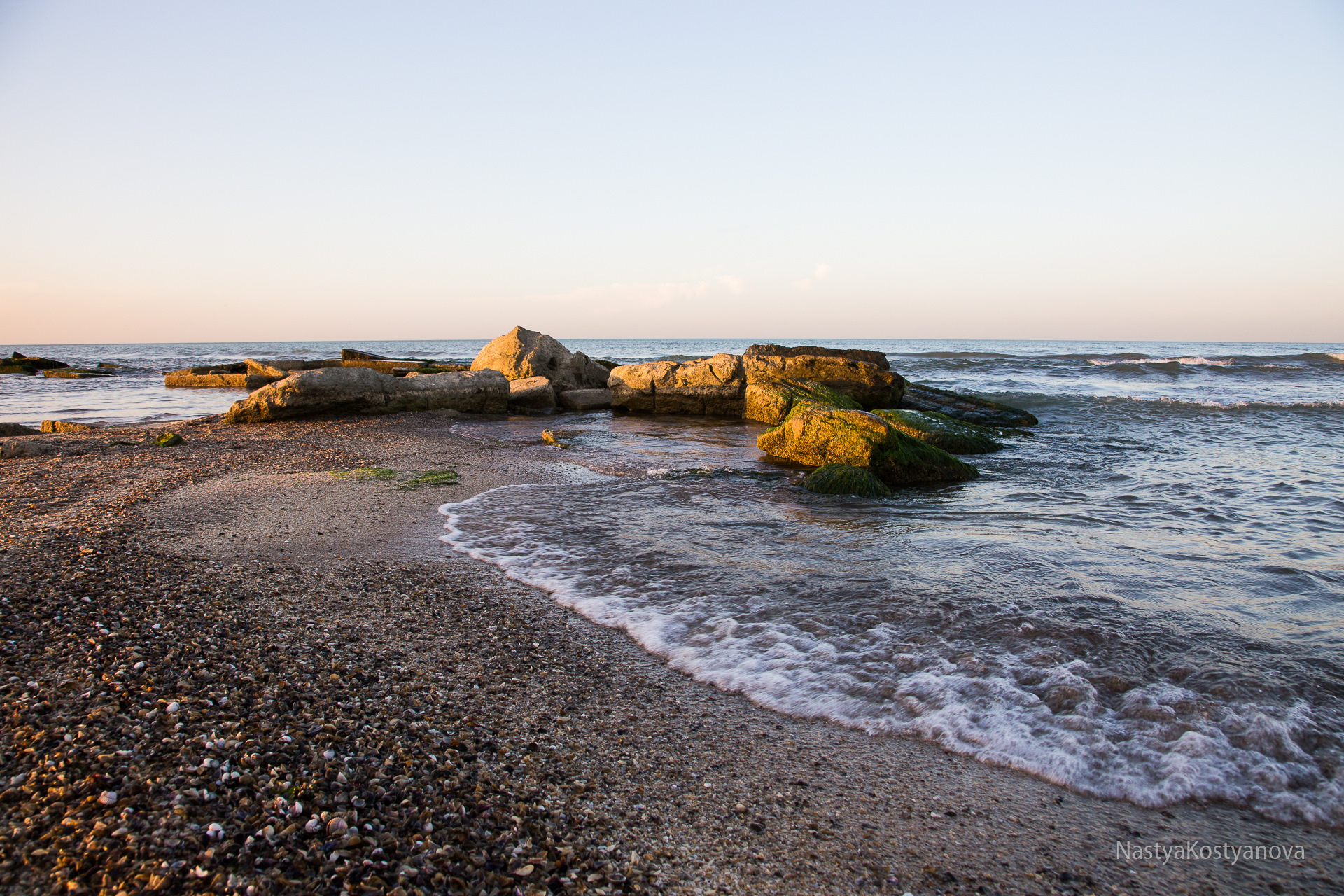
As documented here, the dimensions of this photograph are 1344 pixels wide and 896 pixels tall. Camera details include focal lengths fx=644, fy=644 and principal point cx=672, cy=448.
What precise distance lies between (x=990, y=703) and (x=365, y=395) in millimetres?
12741

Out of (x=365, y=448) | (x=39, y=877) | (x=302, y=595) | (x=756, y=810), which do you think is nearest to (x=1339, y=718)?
(x=756, y=810)

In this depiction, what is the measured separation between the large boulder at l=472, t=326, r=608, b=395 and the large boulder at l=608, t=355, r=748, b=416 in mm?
2134

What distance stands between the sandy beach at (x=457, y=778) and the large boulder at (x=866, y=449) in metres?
5.48

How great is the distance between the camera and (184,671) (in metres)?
2.57

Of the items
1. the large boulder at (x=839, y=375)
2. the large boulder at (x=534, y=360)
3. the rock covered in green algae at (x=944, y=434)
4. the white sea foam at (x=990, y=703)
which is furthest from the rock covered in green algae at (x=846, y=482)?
the large boulder at (x=534, y=360)

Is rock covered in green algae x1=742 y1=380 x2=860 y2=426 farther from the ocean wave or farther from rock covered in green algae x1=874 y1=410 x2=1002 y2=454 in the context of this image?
the ocean wave

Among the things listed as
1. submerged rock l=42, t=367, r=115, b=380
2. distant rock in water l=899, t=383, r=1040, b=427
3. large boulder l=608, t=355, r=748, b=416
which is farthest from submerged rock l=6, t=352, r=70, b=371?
distant rock in water l=899, t=383, r=1040, b=427

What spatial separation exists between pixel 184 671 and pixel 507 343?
1459 cm

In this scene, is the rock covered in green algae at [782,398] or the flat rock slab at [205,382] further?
the flat rock slab at [205,382]

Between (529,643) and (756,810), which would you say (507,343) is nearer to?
(529,643)

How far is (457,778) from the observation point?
2.10 meters

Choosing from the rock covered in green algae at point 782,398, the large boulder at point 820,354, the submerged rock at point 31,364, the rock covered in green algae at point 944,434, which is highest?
the submerged rock at point 31,364

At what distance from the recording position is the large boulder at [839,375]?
46.4 ft

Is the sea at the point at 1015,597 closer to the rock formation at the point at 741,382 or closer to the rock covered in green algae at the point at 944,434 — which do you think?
the rock covered in green algae at the point at 944,434
